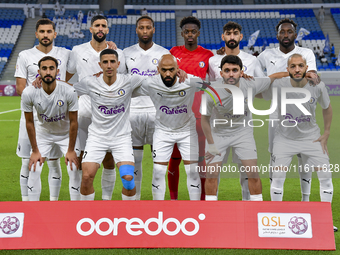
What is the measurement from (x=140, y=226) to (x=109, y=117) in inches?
46.8

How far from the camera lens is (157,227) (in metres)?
3.44

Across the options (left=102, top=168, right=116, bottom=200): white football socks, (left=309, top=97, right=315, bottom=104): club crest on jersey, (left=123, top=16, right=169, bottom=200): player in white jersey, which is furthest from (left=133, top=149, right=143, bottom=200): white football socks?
(left=309, top=97, right=315, bottom=104): club crest on jersey

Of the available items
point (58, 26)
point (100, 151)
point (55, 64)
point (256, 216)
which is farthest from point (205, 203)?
point (58, 26)

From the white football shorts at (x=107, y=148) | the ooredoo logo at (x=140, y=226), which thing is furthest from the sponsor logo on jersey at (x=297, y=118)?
the white football shorts at (x=107, y=148)

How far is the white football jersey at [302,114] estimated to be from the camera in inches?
149

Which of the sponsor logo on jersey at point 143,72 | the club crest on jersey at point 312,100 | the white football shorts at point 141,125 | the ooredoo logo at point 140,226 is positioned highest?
the sponsor logo on jersey at point 143,72

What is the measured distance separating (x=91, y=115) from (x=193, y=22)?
1.62 meters

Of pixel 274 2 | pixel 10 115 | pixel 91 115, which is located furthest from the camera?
pixel 274 2

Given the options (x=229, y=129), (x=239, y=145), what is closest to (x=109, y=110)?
(x=229, y=129)

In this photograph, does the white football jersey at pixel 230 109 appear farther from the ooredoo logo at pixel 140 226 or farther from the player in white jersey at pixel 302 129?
the ooredoo logo at pixel 140 226

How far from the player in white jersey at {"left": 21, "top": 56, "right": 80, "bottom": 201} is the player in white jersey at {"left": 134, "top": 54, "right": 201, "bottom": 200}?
0.79 metres

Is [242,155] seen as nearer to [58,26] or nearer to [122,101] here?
[122,101]

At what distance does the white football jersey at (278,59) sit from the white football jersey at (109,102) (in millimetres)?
1540

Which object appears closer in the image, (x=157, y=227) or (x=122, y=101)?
(x=157, y=227)
